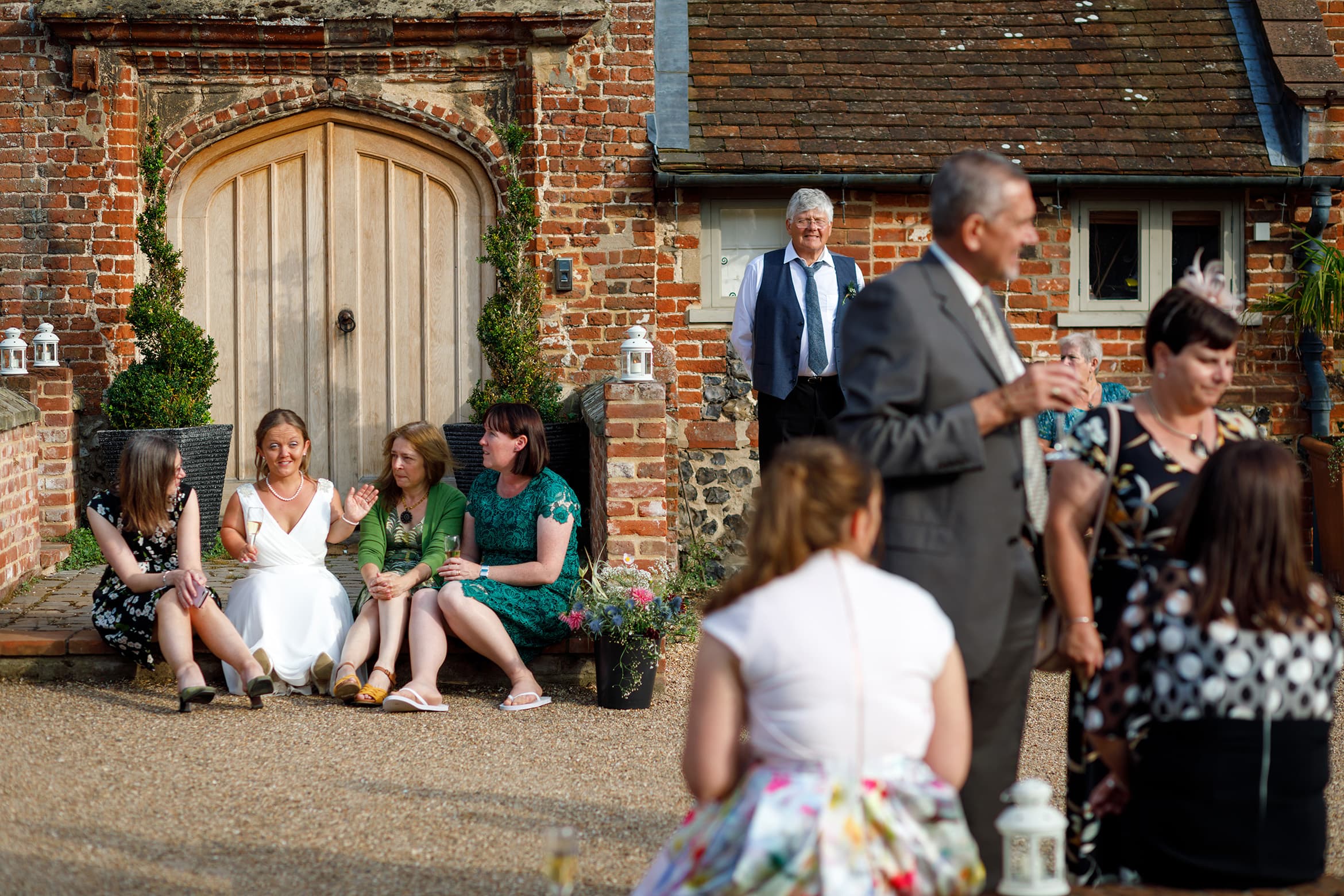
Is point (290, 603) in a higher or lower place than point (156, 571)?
lower

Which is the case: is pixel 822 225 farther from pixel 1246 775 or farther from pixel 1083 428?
pixel 1246 775

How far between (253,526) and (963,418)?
403cm

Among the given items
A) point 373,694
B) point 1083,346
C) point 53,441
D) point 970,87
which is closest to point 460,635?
point 373,694

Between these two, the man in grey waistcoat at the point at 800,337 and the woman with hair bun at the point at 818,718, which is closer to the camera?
the woman with hair bun at the point at 818,718

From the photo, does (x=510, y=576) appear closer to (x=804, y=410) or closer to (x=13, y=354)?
(x=804, y=410)

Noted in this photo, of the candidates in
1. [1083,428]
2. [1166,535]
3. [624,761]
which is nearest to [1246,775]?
[1166,535]

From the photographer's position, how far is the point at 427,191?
911 cm

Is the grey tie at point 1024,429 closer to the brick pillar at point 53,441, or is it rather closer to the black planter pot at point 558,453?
the black planter pot at point 558,453

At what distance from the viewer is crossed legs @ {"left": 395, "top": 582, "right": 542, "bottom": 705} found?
5.66 metres

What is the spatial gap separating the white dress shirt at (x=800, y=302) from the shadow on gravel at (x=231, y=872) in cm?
262

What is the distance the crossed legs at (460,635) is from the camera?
18.6ft

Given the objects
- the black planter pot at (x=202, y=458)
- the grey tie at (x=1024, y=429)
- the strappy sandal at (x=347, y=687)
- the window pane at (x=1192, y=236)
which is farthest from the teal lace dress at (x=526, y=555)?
the window pane at (x=1192, y=236)

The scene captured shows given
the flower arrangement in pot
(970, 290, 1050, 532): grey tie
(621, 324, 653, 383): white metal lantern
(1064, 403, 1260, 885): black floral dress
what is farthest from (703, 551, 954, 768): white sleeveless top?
(621, 324, 653, 383): white metal lantern

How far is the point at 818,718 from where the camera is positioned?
7.53 ft
